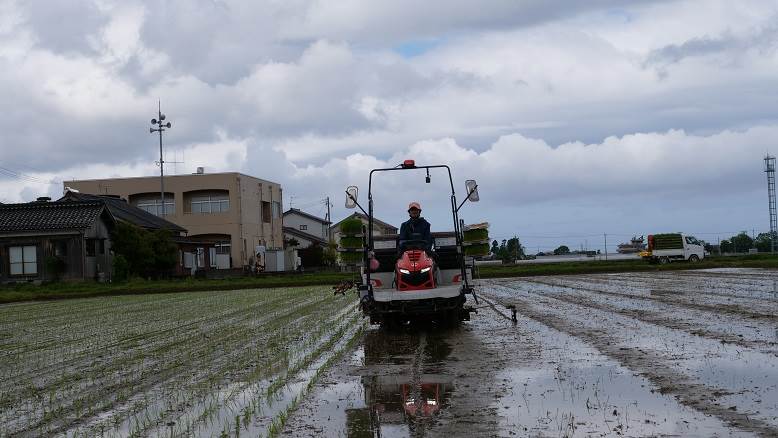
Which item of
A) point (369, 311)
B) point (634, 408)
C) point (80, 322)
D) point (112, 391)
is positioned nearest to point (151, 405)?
point (112, 391)

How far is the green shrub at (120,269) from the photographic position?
4344cm

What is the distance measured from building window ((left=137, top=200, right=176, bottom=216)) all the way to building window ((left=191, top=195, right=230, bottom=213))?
184cm

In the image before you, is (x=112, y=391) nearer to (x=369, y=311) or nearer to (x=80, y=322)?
(x=369, y=311)

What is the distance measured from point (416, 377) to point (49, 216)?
3955cm

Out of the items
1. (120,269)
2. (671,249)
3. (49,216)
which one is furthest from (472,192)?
(671,249)

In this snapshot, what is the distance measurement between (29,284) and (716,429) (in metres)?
40.3

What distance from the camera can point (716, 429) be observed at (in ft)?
18.9

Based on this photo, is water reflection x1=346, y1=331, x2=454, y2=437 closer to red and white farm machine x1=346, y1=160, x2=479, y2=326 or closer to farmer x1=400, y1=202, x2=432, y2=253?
red and white farm machine x1=346, y1=160, x2=479, y2=326

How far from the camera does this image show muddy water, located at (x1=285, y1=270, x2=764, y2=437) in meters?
6.14

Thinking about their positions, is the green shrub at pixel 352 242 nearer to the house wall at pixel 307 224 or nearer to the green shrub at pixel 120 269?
the green shrub at pixel 120 269

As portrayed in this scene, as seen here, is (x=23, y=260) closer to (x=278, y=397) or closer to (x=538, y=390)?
(x=278, y=397)

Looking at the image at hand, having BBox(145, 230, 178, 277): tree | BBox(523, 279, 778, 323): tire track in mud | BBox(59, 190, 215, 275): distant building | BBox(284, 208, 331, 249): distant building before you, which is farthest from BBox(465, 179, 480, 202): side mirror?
BBox(284, 208, 331, 249): distant building

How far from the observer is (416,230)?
13.6 m

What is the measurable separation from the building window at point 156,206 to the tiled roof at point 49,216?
902 inches
